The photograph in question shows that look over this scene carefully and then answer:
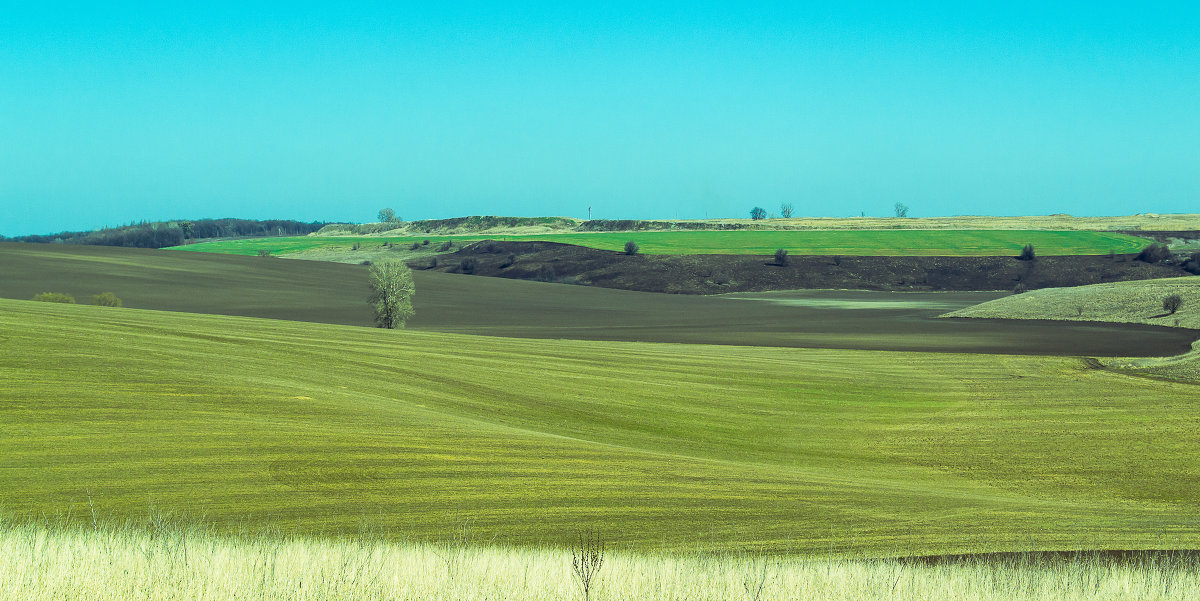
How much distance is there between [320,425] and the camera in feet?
49.8

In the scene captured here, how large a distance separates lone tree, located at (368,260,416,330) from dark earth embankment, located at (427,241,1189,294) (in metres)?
47.3

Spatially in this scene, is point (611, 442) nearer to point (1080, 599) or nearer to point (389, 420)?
point (389, 420)

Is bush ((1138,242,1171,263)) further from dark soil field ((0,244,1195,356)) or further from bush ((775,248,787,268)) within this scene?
bush ((775,248,787,268))

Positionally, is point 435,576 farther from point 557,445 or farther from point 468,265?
point 468,265

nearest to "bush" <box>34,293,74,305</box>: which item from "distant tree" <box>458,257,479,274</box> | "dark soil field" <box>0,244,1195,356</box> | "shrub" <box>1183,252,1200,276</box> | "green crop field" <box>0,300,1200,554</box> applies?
"dark soil field" <box>0,244,1195,356</box>

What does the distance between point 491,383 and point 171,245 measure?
16908 centimetres

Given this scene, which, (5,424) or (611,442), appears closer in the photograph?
(5,424)

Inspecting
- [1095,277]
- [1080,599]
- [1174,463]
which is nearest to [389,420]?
[1080,599]

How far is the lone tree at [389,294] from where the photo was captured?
2128 inches

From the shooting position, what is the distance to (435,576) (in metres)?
7.11

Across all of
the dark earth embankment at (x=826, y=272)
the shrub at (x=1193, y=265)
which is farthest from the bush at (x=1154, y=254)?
the shrub at (x=1193, y=265)

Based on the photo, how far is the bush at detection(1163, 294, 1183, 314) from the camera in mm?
55969

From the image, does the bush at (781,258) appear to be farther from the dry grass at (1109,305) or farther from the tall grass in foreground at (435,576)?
the tall grass in foreground at (435,576)

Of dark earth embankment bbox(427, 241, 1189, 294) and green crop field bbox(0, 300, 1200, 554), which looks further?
dark earth embankment bbox(427, 241, 1189, 294)
